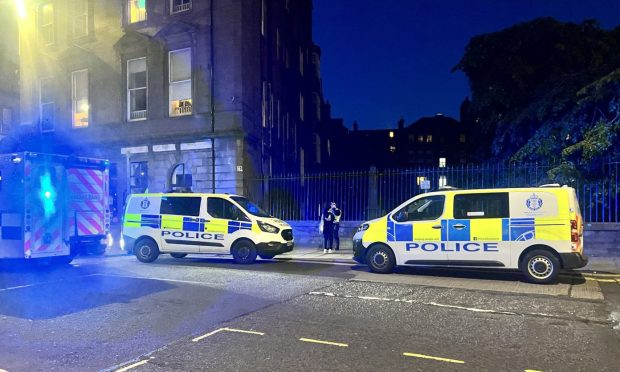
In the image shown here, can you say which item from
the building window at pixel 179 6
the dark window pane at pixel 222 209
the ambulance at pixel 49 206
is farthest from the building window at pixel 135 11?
the dark window pane at pixel 222 209

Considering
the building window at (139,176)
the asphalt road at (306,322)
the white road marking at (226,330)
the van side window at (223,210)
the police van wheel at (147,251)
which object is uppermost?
the building window at (139,176)

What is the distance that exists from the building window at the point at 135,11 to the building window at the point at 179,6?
1.58 meters

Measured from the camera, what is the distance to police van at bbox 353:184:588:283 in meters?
9.19

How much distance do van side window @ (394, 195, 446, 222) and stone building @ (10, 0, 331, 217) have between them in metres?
9.96

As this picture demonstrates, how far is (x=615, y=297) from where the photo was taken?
26.7ft

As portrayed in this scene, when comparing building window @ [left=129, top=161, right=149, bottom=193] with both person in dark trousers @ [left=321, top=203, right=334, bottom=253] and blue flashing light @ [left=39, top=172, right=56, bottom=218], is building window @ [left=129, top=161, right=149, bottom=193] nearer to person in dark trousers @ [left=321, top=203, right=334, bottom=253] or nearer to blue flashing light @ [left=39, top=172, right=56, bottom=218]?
person in dark trousers @ [left=321, top=203, right=334, bottom=253]

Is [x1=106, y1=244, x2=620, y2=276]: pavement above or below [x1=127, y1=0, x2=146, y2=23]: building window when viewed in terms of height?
below

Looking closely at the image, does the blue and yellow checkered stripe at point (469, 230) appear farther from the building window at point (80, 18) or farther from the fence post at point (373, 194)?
the building window at point (80, 18)

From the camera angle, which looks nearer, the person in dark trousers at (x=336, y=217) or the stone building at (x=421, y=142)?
the person in dark trousers at (x=336, y=217)

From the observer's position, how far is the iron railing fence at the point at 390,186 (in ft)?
45.9

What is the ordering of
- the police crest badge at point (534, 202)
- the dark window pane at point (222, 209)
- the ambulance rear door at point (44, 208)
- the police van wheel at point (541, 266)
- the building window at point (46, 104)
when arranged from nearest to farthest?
the police van wheel at point (541, 266), the police crest badge at point (534, 202), the ambulance rear door at point (44, 208), the dark window pane at point (222, 209), the building window at point (46, 104)

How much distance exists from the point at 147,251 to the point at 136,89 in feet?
37.9

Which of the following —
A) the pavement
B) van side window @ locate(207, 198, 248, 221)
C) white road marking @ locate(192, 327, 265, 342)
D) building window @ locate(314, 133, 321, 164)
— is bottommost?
the pavement

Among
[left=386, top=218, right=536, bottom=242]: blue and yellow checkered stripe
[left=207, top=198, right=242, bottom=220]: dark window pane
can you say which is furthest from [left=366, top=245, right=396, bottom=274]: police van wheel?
[left=207, top=198, right=242, bottom=220]: dark window pane
